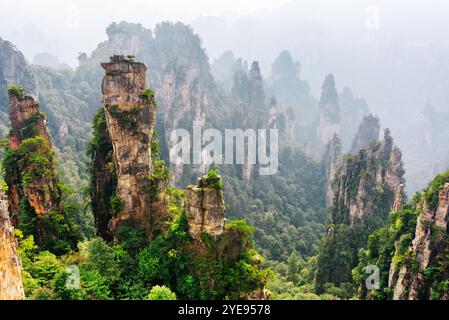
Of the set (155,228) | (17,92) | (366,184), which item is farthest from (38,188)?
(366,184)

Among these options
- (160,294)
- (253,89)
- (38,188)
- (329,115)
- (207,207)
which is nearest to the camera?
(160,294)

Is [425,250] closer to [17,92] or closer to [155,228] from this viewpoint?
[155,228]

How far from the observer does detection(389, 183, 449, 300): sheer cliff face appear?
2166 cm

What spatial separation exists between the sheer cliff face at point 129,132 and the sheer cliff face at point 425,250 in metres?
15.0

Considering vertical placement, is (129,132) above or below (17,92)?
below

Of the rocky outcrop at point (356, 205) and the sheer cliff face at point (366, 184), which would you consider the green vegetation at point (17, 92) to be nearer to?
the rocky outcrop at point (356, 205)

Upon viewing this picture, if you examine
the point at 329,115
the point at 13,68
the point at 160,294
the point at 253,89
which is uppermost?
the point at 253,89

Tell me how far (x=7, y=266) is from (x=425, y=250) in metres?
20.5

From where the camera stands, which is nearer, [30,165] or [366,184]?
[30,165]

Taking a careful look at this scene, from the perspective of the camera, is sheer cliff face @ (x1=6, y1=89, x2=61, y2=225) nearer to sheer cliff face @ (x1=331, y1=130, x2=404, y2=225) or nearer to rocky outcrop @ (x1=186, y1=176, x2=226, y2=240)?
rocky outcrop @ (x1=186, y1=176, x2=226, y2=240)

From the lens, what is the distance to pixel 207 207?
60.6ft

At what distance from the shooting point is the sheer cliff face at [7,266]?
11.7 metres

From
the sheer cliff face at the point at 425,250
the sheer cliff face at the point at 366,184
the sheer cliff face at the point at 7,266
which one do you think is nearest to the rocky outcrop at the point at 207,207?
the sheer cliff face at the point at 7,266

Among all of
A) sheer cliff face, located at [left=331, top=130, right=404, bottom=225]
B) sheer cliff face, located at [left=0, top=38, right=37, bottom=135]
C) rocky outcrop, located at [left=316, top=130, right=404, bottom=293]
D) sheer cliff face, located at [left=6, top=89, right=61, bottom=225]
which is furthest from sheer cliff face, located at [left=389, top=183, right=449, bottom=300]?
sheer cliff face, located at [left=0, top=38, right=37, bottom=135]
